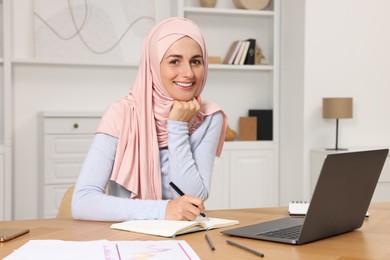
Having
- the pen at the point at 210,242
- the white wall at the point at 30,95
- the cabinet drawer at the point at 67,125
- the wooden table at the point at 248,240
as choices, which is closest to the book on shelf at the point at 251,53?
the white wall at the point at 30,95

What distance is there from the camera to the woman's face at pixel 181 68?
2.10 m

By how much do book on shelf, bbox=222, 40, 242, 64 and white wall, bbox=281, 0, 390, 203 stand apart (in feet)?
1.21

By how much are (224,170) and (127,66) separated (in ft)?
3.54

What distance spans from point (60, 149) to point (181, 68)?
234 cm

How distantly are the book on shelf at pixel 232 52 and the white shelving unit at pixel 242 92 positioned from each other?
0.21 ft

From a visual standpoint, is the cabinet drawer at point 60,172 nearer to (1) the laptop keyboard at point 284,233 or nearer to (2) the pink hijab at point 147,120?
(2) the pink hijab at point 147,120

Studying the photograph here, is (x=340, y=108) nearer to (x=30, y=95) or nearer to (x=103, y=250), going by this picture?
(x=30, y=95)

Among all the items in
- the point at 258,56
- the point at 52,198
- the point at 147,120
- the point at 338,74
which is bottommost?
the point at 52,198

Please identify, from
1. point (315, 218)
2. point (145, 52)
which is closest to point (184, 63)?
point (145, 52)

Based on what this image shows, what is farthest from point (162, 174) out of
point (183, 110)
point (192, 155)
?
point (183, 110)

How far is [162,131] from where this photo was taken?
7.12 feet

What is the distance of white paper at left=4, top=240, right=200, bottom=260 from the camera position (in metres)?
1.27

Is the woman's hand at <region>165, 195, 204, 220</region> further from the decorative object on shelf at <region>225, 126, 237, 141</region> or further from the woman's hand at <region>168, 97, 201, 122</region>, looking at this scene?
the decorative object on shelf at <region>225, 126, 237, 141</region>

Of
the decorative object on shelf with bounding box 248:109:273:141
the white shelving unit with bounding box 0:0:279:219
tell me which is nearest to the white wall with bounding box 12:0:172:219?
the white shelving unit with bounding box 0:0:279:219
